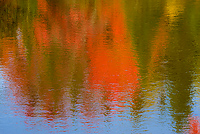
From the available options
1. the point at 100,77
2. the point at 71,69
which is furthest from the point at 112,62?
the point at 100,77

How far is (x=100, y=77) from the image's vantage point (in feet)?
40.6

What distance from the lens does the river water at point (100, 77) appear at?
28.8 feet

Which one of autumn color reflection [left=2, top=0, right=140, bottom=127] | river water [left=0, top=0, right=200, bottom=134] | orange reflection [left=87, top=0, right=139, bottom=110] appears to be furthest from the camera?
orange reflection [left=87, top=0, right=139, bottom=110]

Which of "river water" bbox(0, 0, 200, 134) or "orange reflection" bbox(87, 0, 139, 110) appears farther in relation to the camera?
"orange reflection" bbox(87, 0, 139, 110)

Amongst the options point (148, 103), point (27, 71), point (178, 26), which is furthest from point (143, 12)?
point (148, 103)

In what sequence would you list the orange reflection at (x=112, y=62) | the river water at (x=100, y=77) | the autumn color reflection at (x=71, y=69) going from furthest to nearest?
the orange reflection at (x=112, y=62) < the autumn color reflection at (x=71, y=69) < the river water at (x=100, y=77)

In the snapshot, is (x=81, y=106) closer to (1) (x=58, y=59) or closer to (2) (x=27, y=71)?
(2) (x=27, y=71)

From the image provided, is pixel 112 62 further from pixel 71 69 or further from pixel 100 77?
pixel 100 77

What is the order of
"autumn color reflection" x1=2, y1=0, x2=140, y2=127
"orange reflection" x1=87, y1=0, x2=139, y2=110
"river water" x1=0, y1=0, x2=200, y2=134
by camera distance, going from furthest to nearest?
"orange reflection" x1=87, y1=0, x2=139, y2=110, "autumn color reflection" x1=2, y1=0, x2=140, y2=127, "river water" x1=0, y1=0, x2=200, y2=134

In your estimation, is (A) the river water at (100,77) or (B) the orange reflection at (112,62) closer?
(A) the river water at (100,77)

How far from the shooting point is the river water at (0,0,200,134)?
28.8ft

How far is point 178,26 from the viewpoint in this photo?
72.8 feet

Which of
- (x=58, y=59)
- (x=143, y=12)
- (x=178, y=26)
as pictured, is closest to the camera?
(x=58, y=59)

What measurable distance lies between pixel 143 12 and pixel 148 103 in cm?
1950
